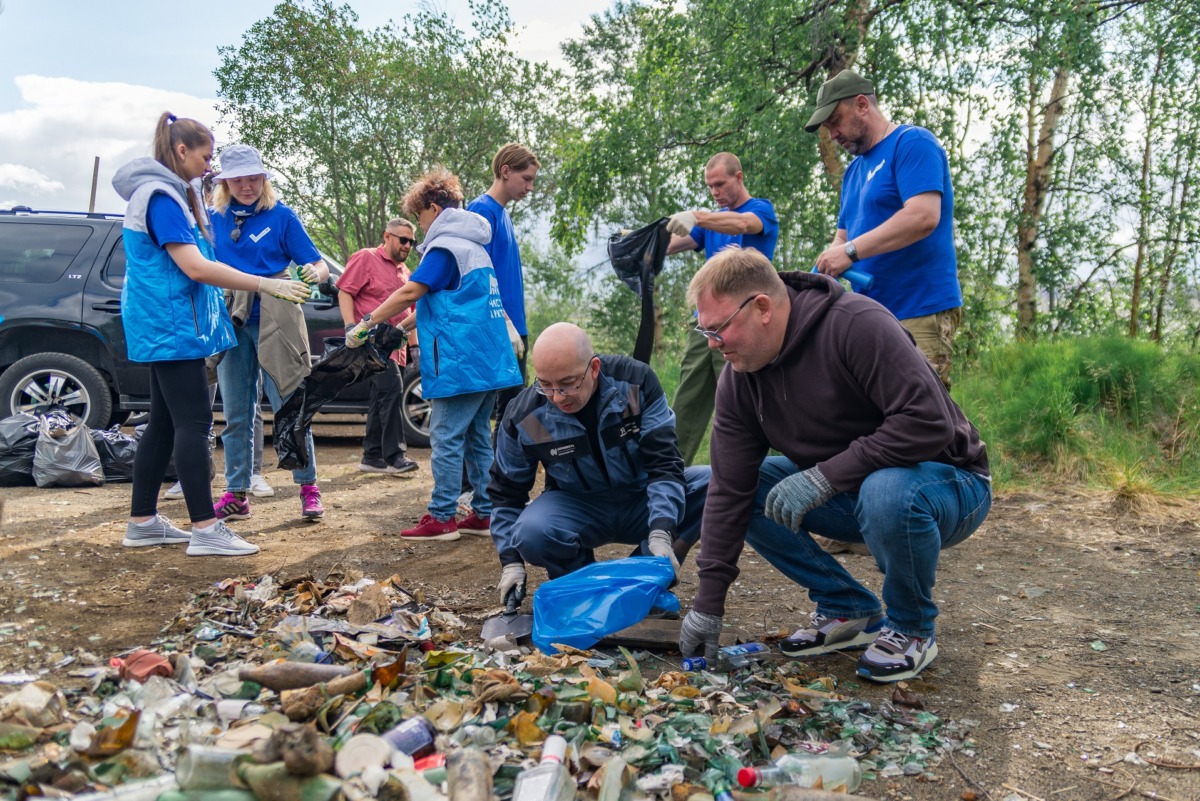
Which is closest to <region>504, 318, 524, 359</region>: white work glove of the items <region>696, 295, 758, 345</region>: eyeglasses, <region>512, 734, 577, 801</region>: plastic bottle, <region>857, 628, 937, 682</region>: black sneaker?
<region>696, 295, 758, 345</region>: eyeglasses

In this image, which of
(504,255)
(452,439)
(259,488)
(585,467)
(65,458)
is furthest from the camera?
(65,458)

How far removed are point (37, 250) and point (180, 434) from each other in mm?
4300

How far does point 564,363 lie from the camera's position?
3100 mm

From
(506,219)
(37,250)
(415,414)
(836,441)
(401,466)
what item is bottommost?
(401,466)

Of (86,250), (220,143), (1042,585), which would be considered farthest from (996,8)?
(220,143)

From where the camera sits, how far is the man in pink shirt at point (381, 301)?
21.2ft

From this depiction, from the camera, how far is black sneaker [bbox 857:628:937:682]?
280 cm

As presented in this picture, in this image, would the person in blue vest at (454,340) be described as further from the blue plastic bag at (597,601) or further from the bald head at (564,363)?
the blue plastic bag at (597,601)

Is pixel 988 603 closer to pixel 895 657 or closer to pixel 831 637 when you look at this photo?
pixel 831 637

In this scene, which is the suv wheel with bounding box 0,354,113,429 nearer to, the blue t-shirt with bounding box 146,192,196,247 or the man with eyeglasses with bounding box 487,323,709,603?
the blue t-shirt with bounding box 146,192,196,247

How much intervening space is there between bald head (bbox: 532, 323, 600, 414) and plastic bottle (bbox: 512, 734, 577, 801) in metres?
1.37

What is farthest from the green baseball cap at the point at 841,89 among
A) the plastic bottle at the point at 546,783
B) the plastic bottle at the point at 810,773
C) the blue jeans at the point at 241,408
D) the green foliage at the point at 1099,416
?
the blue jeans at the point at 241,408

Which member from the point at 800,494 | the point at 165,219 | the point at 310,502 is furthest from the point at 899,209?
the point at 310,502

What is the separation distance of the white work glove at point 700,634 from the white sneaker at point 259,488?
12.6 ft
